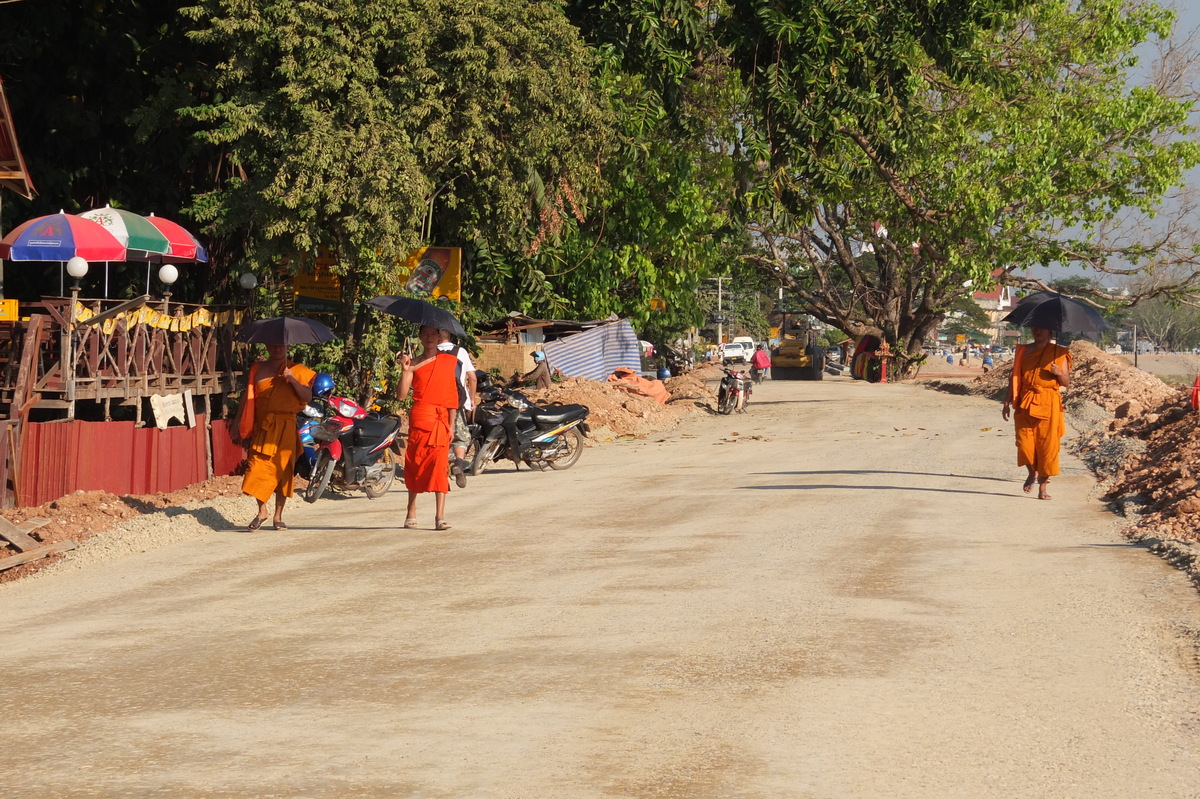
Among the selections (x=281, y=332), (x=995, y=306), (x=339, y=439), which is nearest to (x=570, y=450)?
(x=339, y=439)

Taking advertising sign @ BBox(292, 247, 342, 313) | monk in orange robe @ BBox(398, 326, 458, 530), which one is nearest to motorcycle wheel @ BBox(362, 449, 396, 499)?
monk in orange robe @ BBox(398, 326, 458, 530)

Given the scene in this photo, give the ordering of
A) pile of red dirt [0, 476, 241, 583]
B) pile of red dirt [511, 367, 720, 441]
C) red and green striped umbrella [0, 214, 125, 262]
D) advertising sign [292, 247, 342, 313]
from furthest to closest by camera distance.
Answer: pile of red dirt [511, 367, 720, 441] < advertising sign [292, 247, 342, 313] < red and green striped umbrella [0, 214, 125, 262] < pile of red dirt [0, 476, 241, 583]

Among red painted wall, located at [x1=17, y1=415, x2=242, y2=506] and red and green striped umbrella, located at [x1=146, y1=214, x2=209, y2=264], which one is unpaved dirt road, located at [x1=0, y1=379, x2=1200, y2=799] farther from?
red and green striped umbrella, located at [x1=146, y1=214, x2=209, y2=264]

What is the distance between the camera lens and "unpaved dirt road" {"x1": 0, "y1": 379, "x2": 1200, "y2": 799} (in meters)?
5.01

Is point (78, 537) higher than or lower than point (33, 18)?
lower

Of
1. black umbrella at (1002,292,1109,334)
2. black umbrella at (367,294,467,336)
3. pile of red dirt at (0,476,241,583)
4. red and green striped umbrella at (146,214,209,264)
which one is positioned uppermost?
red and green striped umbrella at (146,214,209,264)

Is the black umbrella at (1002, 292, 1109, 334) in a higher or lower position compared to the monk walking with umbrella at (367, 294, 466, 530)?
higher

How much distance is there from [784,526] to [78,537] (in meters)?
6.39

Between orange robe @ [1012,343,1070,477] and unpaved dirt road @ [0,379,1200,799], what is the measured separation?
3.80 feet

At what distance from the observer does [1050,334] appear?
1403 cm

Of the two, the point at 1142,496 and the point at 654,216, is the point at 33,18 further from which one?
the point at 1142,496

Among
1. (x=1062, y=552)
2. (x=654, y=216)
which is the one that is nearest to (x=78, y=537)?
(x=1062, y=552)

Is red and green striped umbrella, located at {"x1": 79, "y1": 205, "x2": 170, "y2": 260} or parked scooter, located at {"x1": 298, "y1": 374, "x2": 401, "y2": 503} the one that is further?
red and green striped umbrella, located at {"x1": 79, "y1": 205, "x2": 170, "y2": 260}

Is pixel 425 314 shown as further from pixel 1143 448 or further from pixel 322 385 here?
pixel 1143 448
